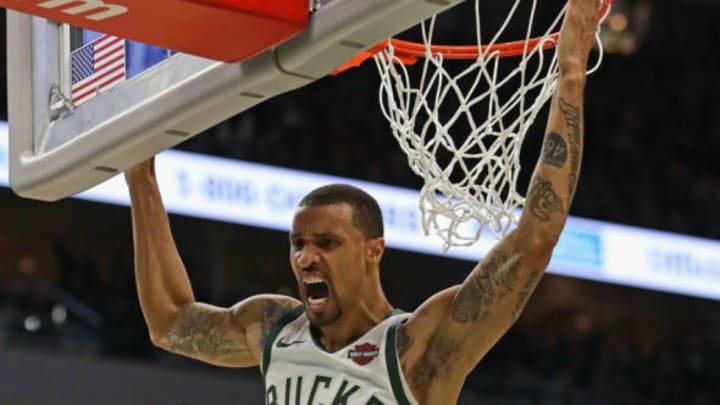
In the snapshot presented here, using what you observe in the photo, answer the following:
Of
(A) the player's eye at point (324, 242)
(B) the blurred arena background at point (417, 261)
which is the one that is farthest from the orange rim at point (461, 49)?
(B) the blurred arena background at point (417, 261)

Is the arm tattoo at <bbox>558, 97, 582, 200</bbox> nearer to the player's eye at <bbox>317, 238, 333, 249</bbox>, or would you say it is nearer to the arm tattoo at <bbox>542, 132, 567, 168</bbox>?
the arm tattoo at <bbox>542, 132, 567, 168</bbox>

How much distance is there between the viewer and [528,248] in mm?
2984

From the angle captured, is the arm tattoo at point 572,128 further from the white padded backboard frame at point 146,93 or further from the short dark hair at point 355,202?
the short dark hair at point 355,202

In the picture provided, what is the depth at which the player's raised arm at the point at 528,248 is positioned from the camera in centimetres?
295

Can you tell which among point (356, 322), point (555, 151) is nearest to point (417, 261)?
point (356, 322)

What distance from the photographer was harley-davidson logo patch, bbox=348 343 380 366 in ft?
10.6

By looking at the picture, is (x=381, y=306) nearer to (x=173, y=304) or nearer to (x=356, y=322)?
(x=356, y=322)

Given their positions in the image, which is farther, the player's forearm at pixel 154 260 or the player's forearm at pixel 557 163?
the player's forearm at pixel 154 260

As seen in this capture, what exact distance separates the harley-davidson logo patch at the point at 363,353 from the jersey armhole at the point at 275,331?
238 mm

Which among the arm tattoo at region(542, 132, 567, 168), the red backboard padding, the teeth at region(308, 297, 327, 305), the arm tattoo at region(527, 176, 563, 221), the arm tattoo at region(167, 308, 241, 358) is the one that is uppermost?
the red backboard padding

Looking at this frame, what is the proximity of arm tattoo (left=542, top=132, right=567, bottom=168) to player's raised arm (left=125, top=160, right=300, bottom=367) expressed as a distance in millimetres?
873

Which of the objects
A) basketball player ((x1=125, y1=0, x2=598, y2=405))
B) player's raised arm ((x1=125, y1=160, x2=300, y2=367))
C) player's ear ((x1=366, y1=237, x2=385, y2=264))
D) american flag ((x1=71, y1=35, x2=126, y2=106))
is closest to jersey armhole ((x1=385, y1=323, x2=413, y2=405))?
basketball player ((x1=125, y1=0, x2=598, y2=405))

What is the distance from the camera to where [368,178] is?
1162 centimetres

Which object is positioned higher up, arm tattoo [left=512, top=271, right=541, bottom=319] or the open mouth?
arm tattoo [left=512, top=271, right=541, bottom=319]
